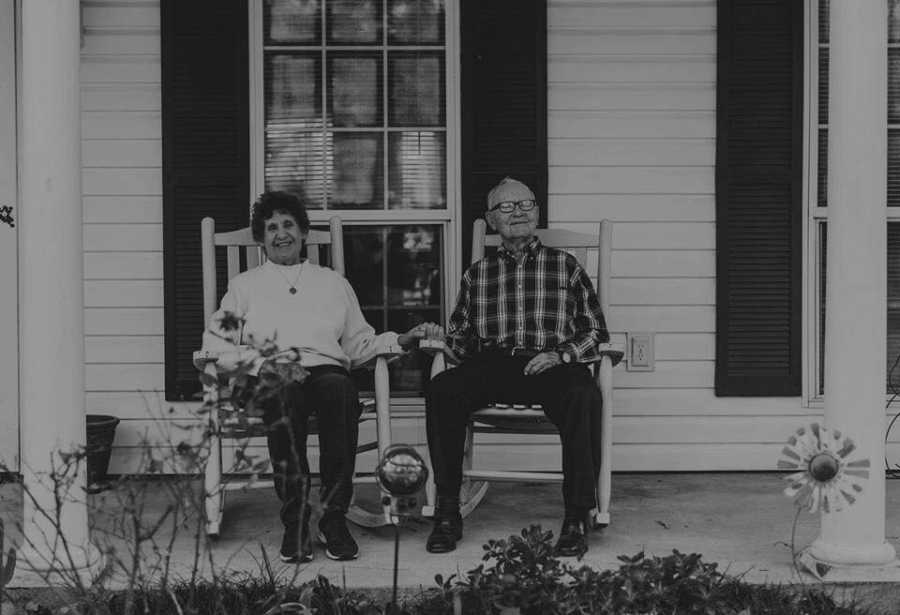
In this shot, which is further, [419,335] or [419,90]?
[419,90]

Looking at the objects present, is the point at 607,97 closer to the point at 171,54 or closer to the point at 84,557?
the point at 171,54

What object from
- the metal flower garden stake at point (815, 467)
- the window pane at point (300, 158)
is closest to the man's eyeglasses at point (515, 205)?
the window pane at point (300, 158)

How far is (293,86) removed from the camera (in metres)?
4.36

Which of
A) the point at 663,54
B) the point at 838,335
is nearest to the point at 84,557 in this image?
the point at 838,335

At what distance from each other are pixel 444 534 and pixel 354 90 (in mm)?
1929

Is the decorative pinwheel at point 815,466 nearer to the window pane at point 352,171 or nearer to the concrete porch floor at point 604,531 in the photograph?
the concrete porch floor at point 604,531

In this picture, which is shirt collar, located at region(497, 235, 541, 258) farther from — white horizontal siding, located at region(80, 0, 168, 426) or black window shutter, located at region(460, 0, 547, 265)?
white horizontal siding, located at region(80, 0, 168, 426)

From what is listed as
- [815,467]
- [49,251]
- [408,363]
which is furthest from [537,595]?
[408,363]

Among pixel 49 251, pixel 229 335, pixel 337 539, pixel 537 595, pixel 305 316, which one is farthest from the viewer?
pixel 305 316

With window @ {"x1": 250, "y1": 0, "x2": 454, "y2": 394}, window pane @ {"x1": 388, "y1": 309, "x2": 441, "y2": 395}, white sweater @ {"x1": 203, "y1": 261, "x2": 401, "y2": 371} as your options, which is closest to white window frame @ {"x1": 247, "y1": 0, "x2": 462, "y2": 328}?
window @ {"x1": 250, "y1": 0, "x2": 454, "y2": 394}

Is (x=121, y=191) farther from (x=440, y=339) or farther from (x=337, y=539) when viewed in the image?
(x=337, y=539)

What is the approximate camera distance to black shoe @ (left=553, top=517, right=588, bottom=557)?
3.14 meters

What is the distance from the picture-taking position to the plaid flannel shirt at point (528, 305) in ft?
12.0

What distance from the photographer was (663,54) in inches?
173
